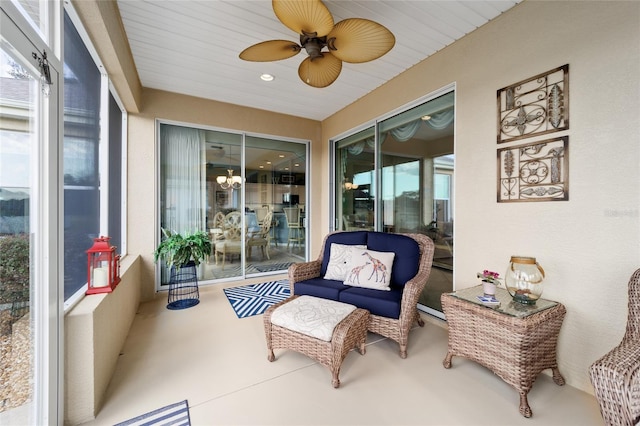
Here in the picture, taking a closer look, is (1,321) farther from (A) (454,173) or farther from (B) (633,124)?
(B) (633,124)

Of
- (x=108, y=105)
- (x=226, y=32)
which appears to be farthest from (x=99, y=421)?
(x=226, y=32)

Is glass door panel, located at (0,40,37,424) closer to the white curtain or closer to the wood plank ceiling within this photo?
the wood plank ceiling

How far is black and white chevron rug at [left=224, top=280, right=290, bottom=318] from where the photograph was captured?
3.21 meters

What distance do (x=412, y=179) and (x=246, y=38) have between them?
7.72ft

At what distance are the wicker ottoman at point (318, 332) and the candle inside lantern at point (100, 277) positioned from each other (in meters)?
1.19

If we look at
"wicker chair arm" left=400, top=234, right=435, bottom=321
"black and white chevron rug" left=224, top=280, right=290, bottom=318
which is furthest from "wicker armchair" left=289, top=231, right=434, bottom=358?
"black and white chevron rug" left=224, top=280, right=290, bottom=318

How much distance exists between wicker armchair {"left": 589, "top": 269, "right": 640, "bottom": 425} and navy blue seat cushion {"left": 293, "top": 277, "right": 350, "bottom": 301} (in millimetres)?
1709

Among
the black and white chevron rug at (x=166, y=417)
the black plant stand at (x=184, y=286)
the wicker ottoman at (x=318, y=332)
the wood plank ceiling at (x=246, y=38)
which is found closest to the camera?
the black and white chevron rug at (x=166, y=417)

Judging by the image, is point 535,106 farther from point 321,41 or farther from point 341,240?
point 341,240

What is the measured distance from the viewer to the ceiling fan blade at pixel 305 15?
152 centimetres

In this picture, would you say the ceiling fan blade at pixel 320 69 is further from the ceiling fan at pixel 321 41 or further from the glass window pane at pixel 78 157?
the glass window pane at pixel 78 157

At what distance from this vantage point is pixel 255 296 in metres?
3.67

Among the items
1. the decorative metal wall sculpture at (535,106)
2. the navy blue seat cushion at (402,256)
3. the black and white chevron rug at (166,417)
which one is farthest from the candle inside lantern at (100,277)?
the decorative metal wall sculpture at (535,106)

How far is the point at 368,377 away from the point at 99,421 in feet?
5.54
